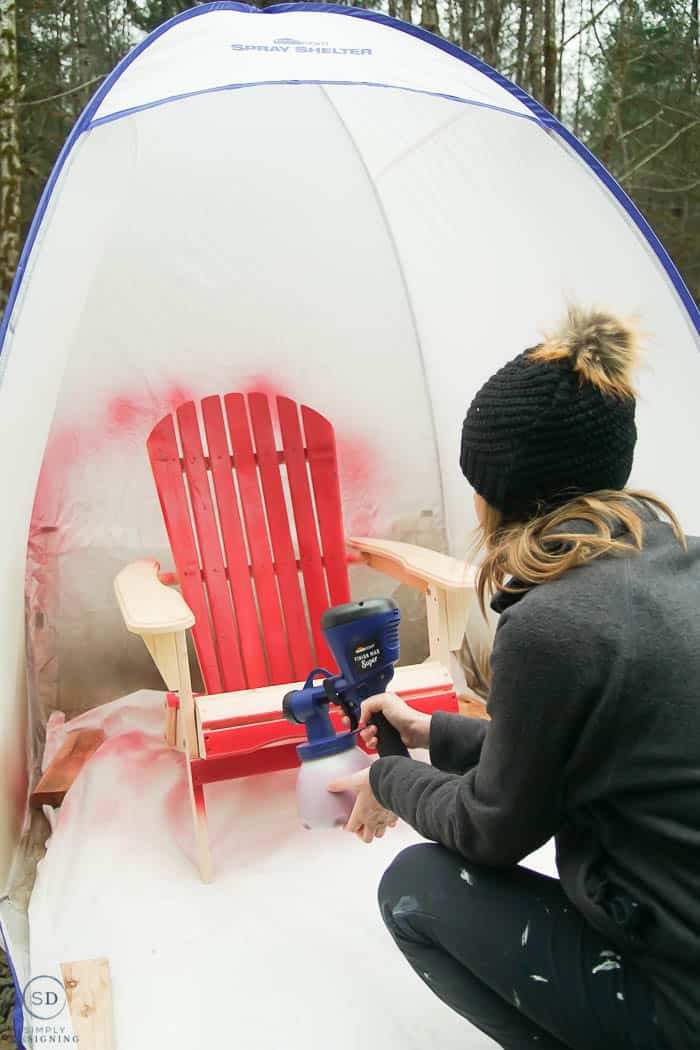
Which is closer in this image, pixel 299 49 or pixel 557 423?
pixel 557 423

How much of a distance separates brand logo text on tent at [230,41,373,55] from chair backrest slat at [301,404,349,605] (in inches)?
37.3

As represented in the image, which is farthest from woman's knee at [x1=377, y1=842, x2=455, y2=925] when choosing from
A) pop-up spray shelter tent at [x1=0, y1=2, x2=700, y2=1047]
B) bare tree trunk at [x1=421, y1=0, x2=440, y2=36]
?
bare tree trunk at [x1=421, y1=0, x2=440, y2=36]

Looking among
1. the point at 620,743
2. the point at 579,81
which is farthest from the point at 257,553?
the point at 579,81

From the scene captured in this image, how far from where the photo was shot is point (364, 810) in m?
1.43

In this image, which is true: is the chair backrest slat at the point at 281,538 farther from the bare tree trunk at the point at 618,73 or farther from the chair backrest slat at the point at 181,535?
the bare tree trunk at the point at 618,73

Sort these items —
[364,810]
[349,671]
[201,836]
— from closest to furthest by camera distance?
[364,810]
[349,671]
[201,836]

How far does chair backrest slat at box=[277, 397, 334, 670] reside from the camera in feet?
9.24

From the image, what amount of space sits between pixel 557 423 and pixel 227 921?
Result: 1.33 metres

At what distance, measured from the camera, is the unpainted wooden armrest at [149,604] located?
6.79 ft

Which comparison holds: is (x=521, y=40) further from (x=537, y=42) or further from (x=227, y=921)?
(x=227, y=921)

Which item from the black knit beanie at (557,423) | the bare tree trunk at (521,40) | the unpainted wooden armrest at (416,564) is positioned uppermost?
the bare tree trunk at (521,40)

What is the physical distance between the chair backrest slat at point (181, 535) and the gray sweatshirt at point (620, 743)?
1584 mm

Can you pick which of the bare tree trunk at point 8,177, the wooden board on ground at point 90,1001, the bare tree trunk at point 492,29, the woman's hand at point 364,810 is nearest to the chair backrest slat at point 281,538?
the wooden board on ground at point 90,1001

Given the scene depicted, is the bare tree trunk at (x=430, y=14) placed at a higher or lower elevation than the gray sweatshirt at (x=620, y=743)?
higher
